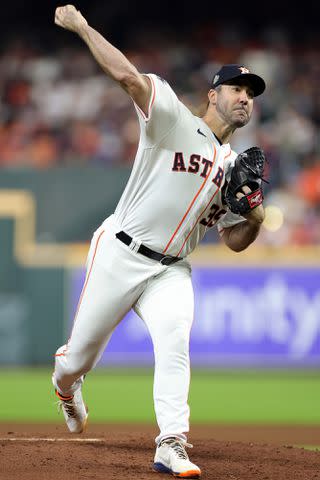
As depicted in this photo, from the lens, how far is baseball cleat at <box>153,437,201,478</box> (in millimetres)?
4418

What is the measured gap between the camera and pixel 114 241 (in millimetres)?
4910

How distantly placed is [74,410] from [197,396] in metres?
3.90

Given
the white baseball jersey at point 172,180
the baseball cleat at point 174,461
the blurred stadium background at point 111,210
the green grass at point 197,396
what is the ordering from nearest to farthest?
the baseball cleat at point 174,461, the white baseball jersey at point 172,180, the green grass at point 197,396, the blurred stadium background at point 111,210

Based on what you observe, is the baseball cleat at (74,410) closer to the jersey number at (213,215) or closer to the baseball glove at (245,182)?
the jersey number at (213,215)

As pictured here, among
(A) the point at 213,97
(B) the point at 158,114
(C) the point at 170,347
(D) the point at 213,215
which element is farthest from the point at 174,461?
(A) the point at 213,97

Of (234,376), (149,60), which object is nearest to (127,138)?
(149,60)

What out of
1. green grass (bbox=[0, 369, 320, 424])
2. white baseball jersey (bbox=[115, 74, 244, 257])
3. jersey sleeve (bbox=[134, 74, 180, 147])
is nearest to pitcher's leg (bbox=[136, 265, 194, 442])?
white baseball jersey (bbox=[115, 74, 244, 257])

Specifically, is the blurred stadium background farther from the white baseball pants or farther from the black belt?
the black belt

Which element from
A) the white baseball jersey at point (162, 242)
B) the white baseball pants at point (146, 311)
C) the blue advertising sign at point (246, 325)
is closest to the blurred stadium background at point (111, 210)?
the blue advertising sign at point (246, 325)

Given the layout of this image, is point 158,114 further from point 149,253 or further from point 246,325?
point 246,325

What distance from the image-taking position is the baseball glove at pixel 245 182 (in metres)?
4.81

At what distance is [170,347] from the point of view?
15.2ft

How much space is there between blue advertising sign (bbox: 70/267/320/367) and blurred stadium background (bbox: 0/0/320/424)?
0.05 ft

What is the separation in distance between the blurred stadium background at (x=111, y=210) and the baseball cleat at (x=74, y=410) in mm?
2062
